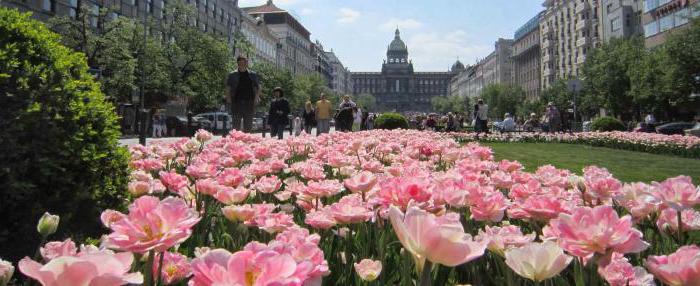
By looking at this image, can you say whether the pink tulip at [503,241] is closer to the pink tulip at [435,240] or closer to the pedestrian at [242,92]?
the pink tulip at [435,240]

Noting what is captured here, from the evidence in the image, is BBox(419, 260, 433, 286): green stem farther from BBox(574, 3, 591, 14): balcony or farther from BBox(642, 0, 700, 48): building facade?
BBox(574, 3, 591, 14): balcony

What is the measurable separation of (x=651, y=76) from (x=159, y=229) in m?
45.7

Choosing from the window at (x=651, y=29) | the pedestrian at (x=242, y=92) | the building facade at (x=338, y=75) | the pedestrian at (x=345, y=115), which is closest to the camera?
the pedestrian at (x=242, y=92)

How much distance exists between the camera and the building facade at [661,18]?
4772cm

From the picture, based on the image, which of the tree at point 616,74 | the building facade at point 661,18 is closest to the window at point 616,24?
the building facade at point 661,18

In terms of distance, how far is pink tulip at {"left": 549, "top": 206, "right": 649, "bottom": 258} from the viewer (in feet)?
4.51

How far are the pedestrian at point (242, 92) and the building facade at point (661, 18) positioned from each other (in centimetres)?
4736

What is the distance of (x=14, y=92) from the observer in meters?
2.63

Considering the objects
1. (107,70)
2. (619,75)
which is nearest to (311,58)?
(619,75)

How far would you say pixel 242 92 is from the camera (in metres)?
10.6

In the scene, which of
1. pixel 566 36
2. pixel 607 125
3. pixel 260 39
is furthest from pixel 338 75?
pixel 607 125

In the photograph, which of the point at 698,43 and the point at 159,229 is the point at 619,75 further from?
the point at 159,229

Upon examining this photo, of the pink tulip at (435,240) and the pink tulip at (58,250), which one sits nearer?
the pink tulip at (435,240)

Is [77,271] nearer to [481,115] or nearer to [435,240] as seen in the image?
[435,240]
